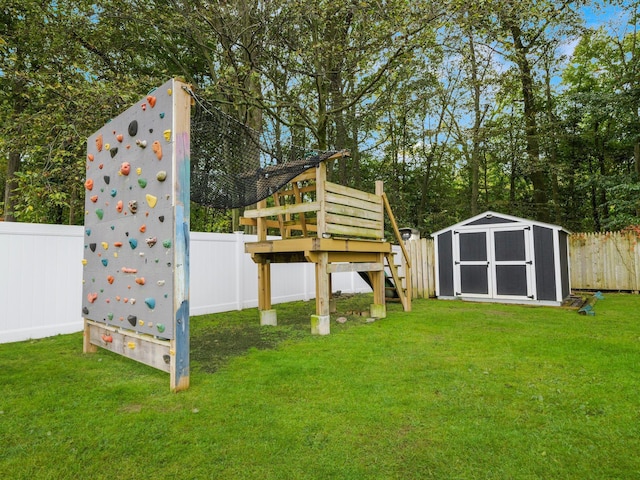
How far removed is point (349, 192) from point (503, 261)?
4.33 metres

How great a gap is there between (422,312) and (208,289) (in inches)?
144

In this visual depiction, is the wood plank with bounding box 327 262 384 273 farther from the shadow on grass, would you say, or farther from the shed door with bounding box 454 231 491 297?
the shed door with bounding box 454 231 491 297

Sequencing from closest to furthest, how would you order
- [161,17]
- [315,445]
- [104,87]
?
1. [315,445]
2. [104,87]
3. [161,17]

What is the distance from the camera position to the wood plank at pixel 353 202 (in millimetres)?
4848

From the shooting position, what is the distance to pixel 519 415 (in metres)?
2.28

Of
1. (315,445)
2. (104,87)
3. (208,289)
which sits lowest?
(315,445)

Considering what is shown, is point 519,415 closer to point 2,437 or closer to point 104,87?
point 2,437

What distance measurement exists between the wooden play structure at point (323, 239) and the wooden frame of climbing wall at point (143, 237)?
1723 mm

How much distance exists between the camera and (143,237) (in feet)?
10.2

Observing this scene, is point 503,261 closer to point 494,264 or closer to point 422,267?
point 494,264

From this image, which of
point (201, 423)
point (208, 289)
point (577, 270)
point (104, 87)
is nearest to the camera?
point (201, 423)

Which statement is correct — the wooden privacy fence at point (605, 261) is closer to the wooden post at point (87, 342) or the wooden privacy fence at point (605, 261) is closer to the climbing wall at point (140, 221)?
the climbing wall at point (140, 221)

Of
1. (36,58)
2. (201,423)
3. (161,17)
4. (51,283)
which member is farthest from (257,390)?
(36,58)

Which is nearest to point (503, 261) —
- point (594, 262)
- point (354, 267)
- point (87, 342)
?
point (594, 262)
